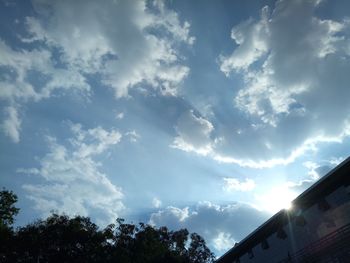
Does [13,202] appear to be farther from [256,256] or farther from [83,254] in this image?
[256,256]

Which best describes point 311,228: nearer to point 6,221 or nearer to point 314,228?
point 314,228

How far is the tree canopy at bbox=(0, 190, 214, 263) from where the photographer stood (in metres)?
29.3

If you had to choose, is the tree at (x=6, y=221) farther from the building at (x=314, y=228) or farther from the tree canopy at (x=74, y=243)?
the building at (x=314, y=228)

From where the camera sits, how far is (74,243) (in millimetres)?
31781

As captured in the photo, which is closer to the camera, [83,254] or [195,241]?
[83,254]

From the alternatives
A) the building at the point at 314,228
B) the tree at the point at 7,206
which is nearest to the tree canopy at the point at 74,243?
the tree at the point at 7,206

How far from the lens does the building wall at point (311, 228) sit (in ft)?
46.0

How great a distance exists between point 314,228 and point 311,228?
202mm

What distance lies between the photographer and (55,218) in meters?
32.8

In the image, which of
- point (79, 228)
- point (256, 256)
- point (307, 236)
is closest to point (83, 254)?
point (79, 228)

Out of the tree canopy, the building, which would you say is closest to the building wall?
the building

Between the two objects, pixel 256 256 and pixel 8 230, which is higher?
pixel 8 230

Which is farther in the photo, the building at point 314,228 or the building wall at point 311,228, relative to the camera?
the building wall at point 311,228

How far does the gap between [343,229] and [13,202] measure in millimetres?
29995
